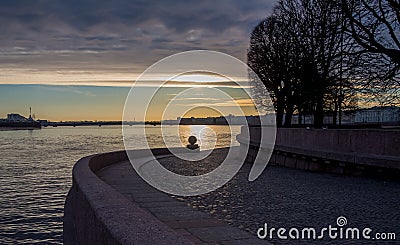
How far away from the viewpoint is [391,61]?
66.7 ft

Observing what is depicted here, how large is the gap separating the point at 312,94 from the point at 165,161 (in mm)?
8932

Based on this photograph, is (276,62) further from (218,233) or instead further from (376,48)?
(218,233)

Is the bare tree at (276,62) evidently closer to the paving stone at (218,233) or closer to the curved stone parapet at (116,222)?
the paving stone at (218,233)

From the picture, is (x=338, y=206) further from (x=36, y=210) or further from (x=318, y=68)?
(x=318, y=68)

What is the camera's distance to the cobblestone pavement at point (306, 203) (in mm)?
8898

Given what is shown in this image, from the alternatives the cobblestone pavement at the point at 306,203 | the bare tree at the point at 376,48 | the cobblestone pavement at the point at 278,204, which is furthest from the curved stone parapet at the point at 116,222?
the bare tree at the point at 376,48

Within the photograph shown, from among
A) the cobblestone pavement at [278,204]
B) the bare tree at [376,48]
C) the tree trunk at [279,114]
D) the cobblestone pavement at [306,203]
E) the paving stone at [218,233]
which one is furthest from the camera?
the tree trunk at [279,114]

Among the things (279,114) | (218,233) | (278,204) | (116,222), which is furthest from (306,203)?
(279,114)

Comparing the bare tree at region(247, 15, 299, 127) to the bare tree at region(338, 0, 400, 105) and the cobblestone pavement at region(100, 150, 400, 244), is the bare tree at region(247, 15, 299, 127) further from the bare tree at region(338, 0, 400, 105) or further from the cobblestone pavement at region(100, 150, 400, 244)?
the cobblestone pavement at region(100, 150, 400, 244)

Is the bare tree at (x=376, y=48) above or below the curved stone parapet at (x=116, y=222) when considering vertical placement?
above

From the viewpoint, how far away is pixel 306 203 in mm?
11281

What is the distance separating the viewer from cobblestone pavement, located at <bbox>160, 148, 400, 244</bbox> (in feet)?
29.2

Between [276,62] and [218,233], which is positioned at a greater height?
[276,62]

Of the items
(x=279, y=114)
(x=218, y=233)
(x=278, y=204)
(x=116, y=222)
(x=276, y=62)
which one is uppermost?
(x=276, y=62)
